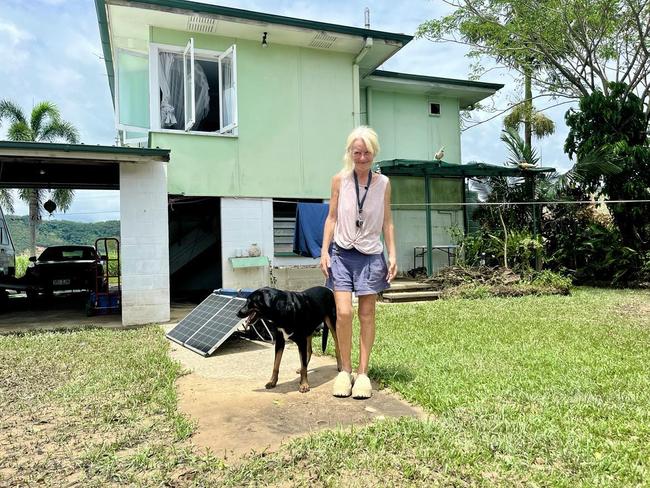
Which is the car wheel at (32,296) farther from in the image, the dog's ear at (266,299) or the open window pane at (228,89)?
the dog's ear at (266,299)

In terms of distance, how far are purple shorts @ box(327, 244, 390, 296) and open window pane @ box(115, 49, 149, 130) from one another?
6.77m

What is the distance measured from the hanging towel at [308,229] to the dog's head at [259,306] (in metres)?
5.42

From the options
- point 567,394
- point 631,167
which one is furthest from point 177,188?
point 631,167

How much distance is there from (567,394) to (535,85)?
1451 centimetres

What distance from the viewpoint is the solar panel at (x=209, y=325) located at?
541 cm

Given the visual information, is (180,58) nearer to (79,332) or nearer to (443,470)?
(79,332)

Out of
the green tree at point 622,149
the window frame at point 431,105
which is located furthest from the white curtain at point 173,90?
the green tree at point 622,149

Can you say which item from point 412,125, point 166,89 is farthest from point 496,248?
point 166,89

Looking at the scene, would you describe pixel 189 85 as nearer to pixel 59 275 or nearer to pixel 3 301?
pixel 59 275

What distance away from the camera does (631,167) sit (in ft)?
35.8

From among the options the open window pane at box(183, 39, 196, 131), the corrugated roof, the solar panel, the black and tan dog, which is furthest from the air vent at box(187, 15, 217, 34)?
the black and tan dog

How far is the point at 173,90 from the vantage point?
9055 millimetres

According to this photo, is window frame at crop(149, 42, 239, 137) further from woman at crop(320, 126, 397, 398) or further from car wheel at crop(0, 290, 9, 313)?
woman at crop(320, 126, 397, 398)

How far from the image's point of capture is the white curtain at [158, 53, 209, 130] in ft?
29.2
